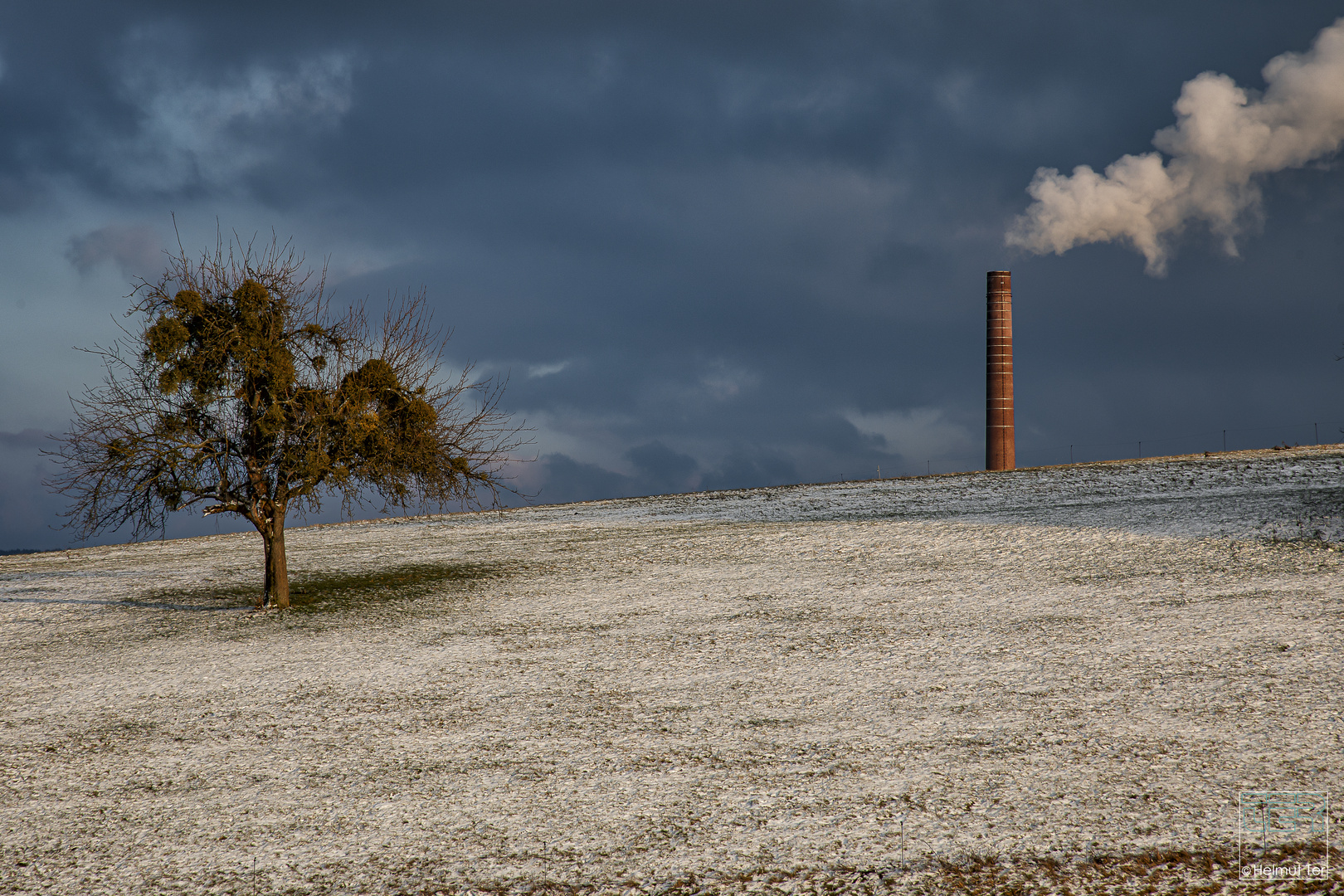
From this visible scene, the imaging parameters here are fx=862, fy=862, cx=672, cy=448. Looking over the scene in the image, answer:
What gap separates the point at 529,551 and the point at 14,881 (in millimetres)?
15233

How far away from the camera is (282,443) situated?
1516 cm

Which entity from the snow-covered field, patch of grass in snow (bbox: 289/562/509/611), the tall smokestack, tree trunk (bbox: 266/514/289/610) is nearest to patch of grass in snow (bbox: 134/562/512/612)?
patch of grass in snow (bbox: 289/562/509/611)

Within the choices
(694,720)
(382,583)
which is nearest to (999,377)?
(382,583)

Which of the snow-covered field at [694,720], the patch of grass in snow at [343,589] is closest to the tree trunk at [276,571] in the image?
the patch of grass in snow at [343,589]

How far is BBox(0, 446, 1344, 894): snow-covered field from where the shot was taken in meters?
5.98

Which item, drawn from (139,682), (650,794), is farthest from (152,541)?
(650,794)

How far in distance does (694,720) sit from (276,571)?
390 inches

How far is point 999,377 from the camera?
4378 centimetres

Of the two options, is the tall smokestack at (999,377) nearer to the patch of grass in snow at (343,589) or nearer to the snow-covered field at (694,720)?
the snow-covered field at (694,720)

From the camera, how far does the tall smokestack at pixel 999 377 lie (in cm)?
4284

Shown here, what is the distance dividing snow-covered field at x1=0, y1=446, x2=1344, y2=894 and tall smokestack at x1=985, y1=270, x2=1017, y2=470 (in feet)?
80.7

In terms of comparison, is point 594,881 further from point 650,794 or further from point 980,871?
point 980,871

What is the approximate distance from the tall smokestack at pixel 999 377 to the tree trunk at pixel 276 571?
116 ft

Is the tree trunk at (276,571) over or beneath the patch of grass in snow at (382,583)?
over
